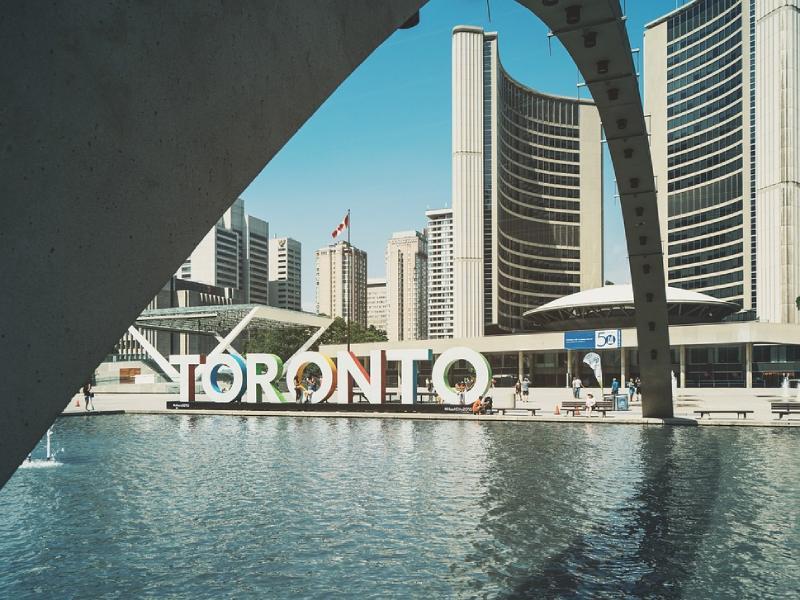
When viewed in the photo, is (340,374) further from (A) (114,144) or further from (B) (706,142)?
(B) (706,142)

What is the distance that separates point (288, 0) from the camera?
11.9 ft

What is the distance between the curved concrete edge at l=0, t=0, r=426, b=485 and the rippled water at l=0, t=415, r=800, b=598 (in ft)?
22.6

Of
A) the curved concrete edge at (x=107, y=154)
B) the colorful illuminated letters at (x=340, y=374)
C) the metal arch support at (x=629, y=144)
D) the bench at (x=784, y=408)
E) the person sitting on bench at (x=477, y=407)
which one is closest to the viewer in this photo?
the curved concrete edge at (x=107, y=154)

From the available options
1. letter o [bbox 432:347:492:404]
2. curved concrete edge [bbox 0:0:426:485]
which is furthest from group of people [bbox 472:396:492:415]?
curved concrete edge [bbox 0:0:426:485]

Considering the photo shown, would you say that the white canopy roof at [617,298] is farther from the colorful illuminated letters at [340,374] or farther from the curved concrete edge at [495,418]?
the curved concrete edge at [495,418]

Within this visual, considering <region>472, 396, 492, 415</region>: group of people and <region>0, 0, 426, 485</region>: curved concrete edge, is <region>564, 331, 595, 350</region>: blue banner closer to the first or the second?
<region>472, 396, 492, 415</region>: group of people

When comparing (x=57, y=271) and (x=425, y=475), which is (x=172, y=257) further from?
(x=425, y=475)

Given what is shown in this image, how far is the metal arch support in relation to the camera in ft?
40.3

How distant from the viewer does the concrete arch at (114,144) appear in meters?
2.65

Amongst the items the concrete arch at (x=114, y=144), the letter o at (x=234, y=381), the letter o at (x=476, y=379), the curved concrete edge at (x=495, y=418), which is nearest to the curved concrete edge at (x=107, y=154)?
the concrete arch at (x=114, y=144)

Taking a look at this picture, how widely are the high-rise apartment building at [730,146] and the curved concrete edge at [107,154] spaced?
9418cm

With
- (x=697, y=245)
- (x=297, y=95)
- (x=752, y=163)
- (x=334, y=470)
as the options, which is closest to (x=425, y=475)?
(x=334, y=470)

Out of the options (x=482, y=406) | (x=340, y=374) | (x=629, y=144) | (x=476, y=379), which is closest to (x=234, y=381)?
(x=340, y=374)

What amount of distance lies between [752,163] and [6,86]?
11641 centimetres
